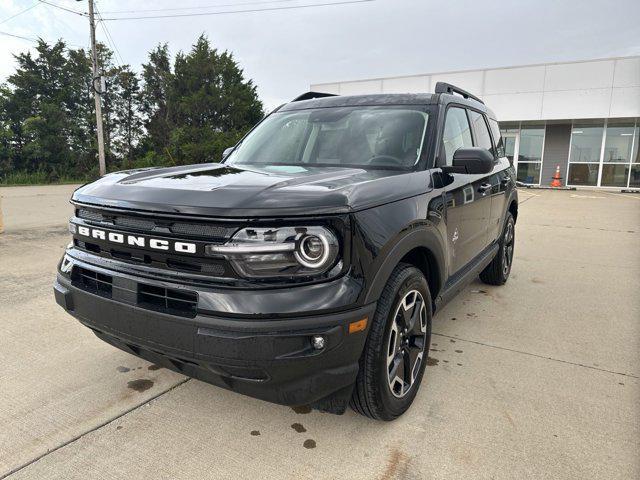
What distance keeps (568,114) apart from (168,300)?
2057 cm

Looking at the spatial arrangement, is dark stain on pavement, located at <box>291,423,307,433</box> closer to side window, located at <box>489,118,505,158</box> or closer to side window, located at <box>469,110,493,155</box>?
side window, located at <box>469,110,493,155</box>

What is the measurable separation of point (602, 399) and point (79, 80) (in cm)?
3813

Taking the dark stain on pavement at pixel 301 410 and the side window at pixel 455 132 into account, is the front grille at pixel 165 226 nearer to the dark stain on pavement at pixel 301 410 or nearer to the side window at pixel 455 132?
the dark stain on pavement at pixel 301 410

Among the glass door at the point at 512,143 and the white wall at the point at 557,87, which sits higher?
the white wall at the point at 557,87

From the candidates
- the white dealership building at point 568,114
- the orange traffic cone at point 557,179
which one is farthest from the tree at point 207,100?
the orange traffic cone at point 557,179

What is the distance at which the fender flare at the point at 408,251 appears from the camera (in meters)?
2.06

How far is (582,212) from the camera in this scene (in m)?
11.9

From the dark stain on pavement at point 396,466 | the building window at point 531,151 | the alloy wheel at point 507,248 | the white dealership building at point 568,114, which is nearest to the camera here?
the dark stain on pavement at point 396,466

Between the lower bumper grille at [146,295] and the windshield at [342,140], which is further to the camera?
the windshield at [342,140]

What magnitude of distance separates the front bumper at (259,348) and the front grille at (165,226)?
241mm

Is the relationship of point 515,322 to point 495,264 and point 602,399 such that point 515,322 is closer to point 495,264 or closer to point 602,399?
point 495,264

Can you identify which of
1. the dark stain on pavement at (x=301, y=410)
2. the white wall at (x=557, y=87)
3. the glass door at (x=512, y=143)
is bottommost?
the dark stain on pavement at (x=301, y=410)

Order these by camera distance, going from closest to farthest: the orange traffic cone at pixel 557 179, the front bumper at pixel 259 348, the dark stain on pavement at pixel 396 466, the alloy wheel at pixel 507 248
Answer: the front bumper at pixel 259 348 < the dark stain on pavement at pixel 396 466 < the alloy wheel at pixel 507 248 < the orange traffic cone at pixel 557 179

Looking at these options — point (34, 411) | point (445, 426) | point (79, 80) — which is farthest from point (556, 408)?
point (79, 80)
